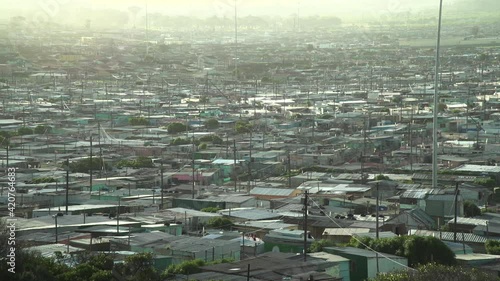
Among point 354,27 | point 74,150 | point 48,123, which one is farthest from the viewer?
point 354,27

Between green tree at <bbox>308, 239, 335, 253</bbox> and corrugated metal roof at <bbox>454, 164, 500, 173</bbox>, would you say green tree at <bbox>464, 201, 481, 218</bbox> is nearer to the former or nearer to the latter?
green tree at <bbox>308, 239, 335, 253</bbox>

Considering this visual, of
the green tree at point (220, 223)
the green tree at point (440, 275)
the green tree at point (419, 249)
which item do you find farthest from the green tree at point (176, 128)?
the green tree at point (440, 275)

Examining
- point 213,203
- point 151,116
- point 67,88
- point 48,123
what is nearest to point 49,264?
point 213,203

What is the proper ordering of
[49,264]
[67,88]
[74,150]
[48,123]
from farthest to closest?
[67,88] → [48,123] → [74,150] → [49,264]

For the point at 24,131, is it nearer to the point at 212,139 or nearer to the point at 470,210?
the point at 212,139

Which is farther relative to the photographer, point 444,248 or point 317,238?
point 317,238

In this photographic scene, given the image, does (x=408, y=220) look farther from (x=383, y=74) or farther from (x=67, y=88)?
(x=383, y=74)

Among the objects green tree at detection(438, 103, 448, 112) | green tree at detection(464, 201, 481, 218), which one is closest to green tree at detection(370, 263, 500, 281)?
green tree at detection(464, 201, 481, 218)
